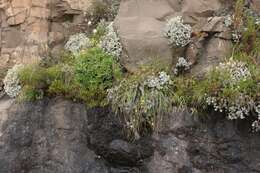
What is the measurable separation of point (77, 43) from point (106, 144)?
1701mm

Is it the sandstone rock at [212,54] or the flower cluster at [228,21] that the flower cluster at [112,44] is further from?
the flower cluster at [228,21]

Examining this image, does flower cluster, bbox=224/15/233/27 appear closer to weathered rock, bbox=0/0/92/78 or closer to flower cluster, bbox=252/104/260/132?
flower cluster, bbox=252/104/260/132

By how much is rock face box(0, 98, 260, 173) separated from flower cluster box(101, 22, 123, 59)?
29.6 inches

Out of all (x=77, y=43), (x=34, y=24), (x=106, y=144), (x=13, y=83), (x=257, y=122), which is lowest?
(x=106, y=144)

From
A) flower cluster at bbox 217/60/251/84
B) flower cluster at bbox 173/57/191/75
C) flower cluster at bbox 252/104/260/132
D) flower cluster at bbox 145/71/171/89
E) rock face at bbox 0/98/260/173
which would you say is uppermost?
flower cluster at bbox 217/60/251/84

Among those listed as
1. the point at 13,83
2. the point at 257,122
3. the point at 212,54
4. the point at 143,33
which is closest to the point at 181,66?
the point at 212,54

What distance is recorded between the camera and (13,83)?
5.86 meters

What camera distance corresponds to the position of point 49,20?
22.2 feet

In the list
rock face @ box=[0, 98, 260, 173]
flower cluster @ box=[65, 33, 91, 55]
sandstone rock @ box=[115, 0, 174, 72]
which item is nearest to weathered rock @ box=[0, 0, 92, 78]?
flower cluster @ box=[65, 33, 91, 55]

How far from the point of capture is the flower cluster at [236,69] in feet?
16.0

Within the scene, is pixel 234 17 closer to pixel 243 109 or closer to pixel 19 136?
pixel 243 109

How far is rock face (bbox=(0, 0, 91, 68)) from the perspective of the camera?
6.68m

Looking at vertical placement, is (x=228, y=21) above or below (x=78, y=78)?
above

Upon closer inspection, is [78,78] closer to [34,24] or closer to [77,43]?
[77,43]
